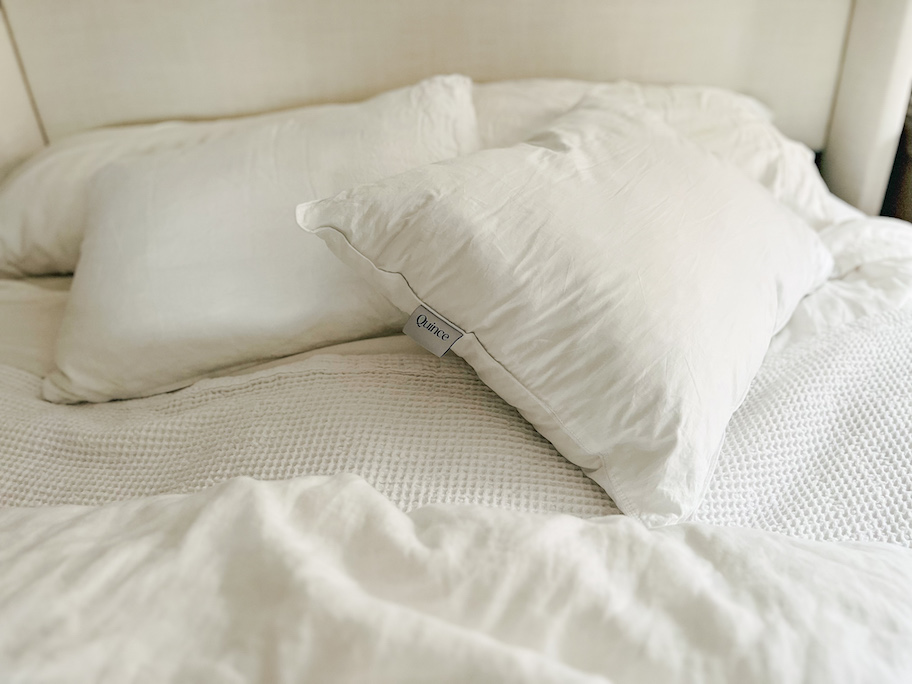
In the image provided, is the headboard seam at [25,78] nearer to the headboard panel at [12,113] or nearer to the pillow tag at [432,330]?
the headboard panel at [12,113]

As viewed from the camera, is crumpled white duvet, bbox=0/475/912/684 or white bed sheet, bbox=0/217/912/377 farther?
white bed sheet, bbox=0/217/912/377

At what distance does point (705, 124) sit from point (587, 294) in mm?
691

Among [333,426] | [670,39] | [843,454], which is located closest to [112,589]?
[333,426]

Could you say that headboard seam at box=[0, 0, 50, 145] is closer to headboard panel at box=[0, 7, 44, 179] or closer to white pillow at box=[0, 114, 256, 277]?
headboard panel at box=[0, 7, 44, 179]

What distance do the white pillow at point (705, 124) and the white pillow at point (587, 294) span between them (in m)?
0.39

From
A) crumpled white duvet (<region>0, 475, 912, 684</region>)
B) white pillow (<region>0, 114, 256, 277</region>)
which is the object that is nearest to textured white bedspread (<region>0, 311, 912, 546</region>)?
crumpled white duvet (<region>0, 475, 912, 684</region>)

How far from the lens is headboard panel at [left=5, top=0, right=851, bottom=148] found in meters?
1.29

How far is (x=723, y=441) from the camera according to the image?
785 millimetres

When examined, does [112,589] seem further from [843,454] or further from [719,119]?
[719,119]

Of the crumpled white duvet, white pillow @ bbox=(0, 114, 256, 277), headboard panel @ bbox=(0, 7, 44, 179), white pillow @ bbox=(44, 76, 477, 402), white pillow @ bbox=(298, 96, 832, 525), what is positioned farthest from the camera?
headboard panel @ bbox=(0, 7, 44, 179)

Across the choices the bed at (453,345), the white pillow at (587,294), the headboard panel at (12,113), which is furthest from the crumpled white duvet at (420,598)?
the headboard panel at (12,113)

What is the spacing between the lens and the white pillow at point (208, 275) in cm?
91

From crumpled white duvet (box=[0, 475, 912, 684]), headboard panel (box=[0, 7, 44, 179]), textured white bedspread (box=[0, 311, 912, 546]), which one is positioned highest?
headboard panel (box=[0, 7, 44, 179])

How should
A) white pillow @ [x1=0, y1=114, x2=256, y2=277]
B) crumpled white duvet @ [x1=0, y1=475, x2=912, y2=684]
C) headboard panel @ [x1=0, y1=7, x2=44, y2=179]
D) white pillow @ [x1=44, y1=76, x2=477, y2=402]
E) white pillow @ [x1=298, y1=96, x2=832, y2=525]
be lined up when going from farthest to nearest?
headboard panel @ [x1=0, y1=7, x2=44, y2=179] → white pillow @ [x1=0, y1=114, x2=256, y2=277] → white pillow @ [x1=44, y1=76, x2=477, y2=402] → white pillow @ [x1=298, y1=96, x2=832, y2=525] → crumpled white duvet @ [x1=0, y1=475, x2=912, y2=684]
